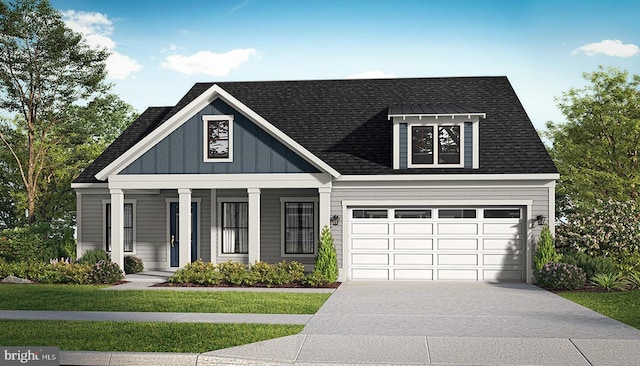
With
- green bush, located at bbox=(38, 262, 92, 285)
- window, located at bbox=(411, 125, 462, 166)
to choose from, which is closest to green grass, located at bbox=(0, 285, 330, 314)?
green bush, located at bbox=(38, 262, 92, 285)

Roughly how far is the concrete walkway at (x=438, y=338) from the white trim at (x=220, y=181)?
5.25 metres

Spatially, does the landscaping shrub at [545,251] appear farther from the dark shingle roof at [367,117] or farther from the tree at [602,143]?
the tree at [602,143]

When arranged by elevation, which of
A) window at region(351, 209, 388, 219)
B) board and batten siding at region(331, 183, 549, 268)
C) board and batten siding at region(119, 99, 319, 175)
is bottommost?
window at region(351, 209, 388, 219)

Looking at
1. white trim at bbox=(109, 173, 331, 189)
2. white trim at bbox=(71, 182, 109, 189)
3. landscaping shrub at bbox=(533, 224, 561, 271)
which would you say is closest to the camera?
landscaping shrub at bbox=(533, 224, 561, 271)

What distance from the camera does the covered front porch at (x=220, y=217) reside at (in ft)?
71.4

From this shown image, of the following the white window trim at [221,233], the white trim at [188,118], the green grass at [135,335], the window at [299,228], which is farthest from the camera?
the white window trim at [221,233]

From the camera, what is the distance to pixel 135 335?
11.6 m

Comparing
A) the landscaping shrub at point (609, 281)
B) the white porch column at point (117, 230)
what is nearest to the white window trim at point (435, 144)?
the landscaping shrub at point (609, 281)

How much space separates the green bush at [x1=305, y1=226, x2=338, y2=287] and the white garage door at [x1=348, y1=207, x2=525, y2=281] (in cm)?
105

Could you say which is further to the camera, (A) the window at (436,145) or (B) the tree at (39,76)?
(B) the tree at (39,76)

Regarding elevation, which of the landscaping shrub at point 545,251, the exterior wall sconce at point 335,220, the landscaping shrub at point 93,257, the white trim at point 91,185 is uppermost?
the white trim at point 91,185

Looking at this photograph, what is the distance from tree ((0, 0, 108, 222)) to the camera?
32.9m
